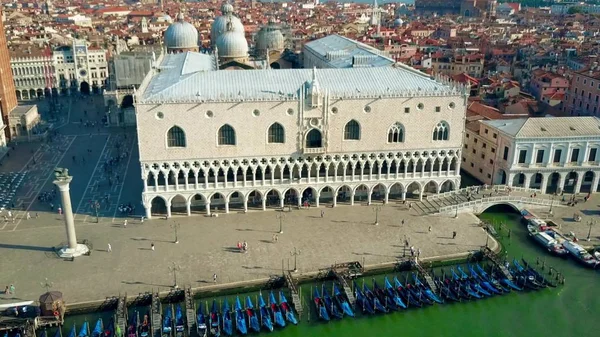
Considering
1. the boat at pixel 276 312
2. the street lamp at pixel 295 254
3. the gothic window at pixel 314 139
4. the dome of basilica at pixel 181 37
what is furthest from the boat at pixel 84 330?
the dome of basilica at pixel 181 37

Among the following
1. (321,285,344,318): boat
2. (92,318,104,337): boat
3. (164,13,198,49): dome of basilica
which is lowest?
(321,285,344,318): boat

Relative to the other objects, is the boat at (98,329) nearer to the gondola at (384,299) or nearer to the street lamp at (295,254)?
the street lamp at (295,254)

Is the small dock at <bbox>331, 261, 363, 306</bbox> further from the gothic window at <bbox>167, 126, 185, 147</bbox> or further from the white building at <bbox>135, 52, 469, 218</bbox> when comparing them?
the gothic window at <bbox>167, 126, 185, 147</bbox>

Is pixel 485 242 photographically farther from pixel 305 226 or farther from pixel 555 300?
pixel 305 226

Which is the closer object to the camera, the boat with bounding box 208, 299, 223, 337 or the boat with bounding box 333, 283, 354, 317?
the boat with bounding box 208, 299, 223, 337

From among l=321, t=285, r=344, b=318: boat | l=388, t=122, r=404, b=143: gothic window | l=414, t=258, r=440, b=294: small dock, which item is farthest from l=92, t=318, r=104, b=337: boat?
l=388, t=122, r=404, b=143: gothic window

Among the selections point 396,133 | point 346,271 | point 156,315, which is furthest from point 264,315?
point 396,133
